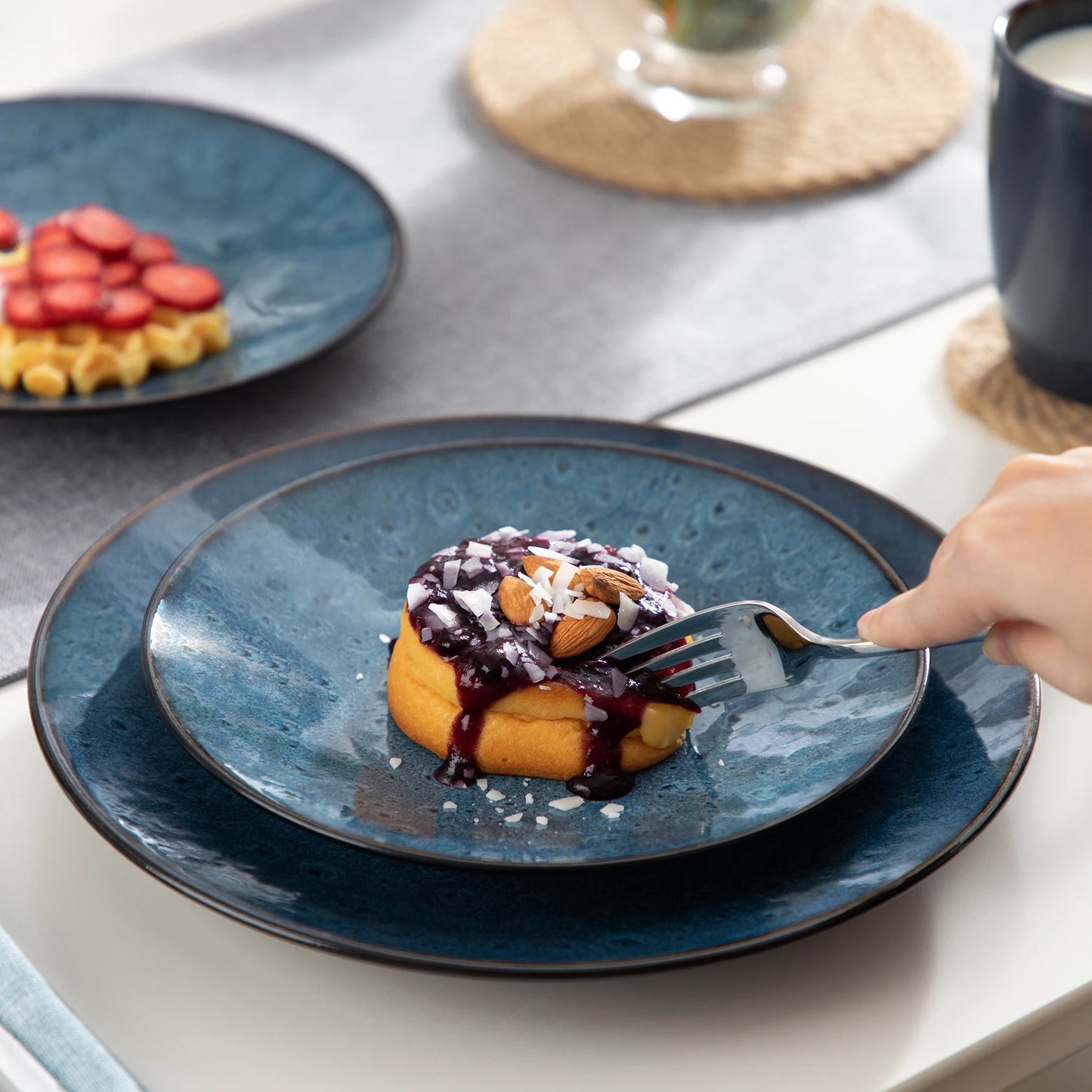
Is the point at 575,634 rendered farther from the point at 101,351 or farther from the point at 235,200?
the point at 235,200

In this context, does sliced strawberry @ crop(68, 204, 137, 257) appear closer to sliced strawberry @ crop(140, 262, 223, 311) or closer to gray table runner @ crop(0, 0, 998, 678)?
sliced strawberry @ crop(140, 262, 223, 311)

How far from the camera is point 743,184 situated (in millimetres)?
1477

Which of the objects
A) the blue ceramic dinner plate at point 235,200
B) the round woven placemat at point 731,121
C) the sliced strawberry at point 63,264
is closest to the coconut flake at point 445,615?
the blue ceramic dinner plate at point 235,200

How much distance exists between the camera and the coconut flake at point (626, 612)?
77 centimetres

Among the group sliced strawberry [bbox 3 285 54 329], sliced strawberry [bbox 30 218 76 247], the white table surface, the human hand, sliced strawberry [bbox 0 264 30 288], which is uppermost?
the human hand

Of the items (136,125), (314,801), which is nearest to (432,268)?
(136,125)

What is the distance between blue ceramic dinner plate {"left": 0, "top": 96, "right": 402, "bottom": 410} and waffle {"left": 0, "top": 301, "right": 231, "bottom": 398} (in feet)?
0.08

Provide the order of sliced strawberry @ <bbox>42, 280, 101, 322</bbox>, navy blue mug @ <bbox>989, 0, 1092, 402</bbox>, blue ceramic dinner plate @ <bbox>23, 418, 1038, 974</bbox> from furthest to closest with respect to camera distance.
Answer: sliced strawberry @ <bbox>42, 280, 101, 322</bbox> → navy blue mug @ <bbox>989, 0, 1092, 402</bbox> → blue ceramic dinner plate @ <bbox>23, 418, 1038, 974</bbox>

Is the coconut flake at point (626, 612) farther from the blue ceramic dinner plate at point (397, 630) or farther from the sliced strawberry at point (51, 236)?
the sliced strawberry at point (51, 236)

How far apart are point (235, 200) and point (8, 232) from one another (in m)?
0.22

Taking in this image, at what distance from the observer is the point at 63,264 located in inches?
45.9

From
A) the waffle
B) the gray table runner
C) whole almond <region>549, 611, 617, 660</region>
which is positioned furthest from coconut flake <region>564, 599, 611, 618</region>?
the waffle

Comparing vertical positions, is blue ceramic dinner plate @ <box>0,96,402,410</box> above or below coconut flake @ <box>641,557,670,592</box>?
below

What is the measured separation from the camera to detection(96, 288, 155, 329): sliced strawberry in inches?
44.1
